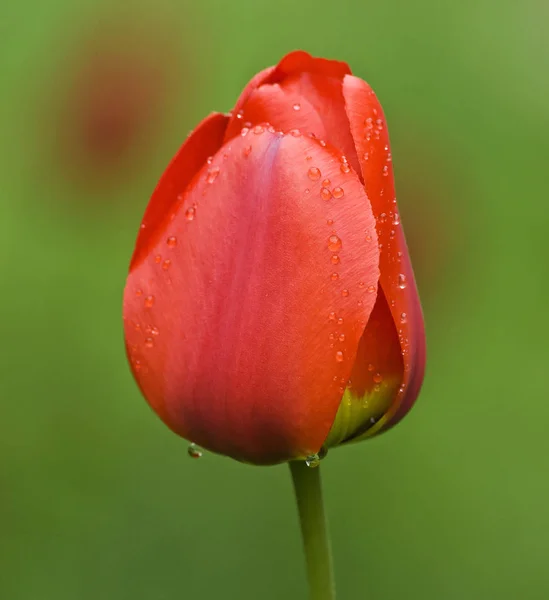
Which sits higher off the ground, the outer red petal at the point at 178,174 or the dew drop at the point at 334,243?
the outer red petal at the point at 178,174

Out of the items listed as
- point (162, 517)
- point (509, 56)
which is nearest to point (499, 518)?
point (162, 517)

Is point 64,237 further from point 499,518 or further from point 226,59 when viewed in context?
point 499,518

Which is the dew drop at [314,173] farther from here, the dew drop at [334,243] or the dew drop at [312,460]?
the dew drop at [312,460]

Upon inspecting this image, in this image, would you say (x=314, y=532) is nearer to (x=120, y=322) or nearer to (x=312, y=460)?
(x=312, y=460)

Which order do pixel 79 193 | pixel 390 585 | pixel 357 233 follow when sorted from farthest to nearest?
1. pixel 79 193
2. pixel 390 585
3. pixel 357 233

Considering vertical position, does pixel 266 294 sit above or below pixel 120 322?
below

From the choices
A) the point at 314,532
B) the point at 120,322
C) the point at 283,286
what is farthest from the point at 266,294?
the point at 120,322

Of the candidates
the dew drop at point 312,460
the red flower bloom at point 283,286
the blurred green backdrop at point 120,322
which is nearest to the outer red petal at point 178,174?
the red flower bloom at point 283,286
